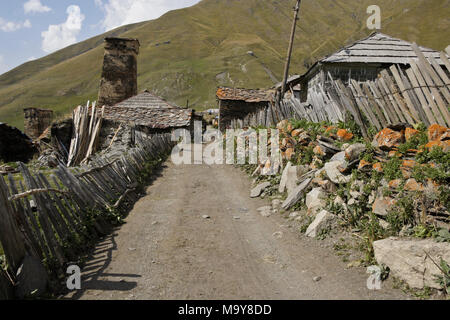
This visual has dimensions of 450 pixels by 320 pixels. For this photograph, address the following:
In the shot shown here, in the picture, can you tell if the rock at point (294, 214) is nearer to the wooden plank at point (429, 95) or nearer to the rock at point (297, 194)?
the rock at point (297, 194)

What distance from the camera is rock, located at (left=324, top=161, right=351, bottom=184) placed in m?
5.68

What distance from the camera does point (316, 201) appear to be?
5.87m

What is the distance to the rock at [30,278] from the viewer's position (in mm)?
3645

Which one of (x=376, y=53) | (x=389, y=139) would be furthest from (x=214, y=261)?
(x=376, y=53)

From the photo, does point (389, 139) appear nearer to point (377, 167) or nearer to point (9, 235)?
point (377, 167)

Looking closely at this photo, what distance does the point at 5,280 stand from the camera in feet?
11.4

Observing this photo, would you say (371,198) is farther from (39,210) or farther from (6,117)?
(6,117)

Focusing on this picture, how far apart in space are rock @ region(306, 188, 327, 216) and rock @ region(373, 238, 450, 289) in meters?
1.80

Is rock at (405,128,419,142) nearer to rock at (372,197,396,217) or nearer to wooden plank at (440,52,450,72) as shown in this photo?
wooden plank at (440,52,450,72)

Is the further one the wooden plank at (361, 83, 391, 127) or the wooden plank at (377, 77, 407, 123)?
the wooden plank at (361, 83, 391, 127)

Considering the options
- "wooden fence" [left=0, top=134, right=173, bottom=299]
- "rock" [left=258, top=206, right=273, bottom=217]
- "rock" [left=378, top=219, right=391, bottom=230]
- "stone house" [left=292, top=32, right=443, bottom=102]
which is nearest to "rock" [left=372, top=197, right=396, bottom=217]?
"rock" [left=378, top=219, right=391, bottom=230]

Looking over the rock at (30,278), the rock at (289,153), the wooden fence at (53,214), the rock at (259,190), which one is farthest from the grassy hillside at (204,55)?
the rock at (30,278)

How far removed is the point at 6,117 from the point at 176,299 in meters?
89.5
